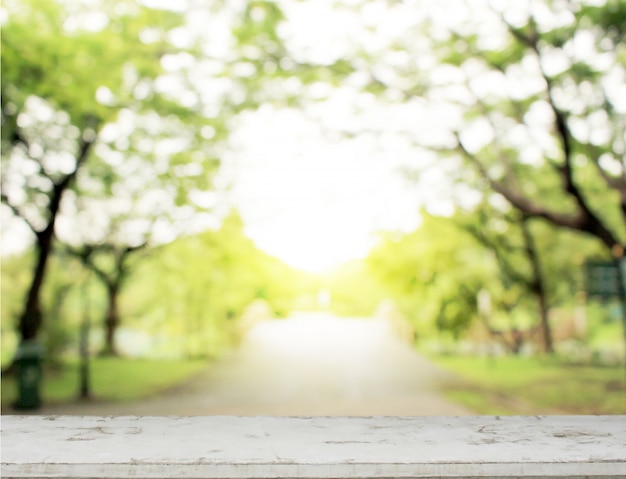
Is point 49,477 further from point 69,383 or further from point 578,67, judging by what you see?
point 69,383

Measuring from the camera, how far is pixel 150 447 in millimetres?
3271

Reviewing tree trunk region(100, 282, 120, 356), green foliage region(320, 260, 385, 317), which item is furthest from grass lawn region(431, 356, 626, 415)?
green foliage region(320, 260, 385, 317)

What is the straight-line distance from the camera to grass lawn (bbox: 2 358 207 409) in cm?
1560

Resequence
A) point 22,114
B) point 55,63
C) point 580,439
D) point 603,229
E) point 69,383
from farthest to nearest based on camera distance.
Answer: point 69,383 → point 22,114 → point 603,229 → point 55,63 → point 580,439

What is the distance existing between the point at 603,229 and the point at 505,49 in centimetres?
391

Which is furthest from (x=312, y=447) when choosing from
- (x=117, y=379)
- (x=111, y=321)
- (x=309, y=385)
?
(x=111, y=321)

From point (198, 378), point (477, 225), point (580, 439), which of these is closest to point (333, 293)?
point (477, 225)

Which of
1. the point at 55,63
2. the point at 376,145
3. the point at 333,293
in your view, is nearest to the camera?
the point at 55,63

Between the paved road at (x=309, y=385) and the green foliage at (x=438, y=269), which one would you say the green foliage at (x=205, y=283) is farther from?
the green foliage at (x=438, y=269)

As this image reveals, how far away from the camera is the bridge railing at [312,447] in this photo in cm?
294

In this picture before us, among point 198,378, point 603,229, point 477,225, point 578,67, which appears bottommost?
point 198,378

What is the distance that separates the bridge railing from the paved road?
8629 millimetres

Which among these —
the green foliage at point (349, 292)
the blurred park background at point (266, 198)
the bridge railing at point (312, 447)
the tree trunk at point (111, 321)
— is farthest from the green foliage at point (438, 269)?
the green foliage at point (349, 292)

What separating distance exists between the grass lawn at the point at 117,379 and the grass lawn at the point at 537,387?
7203mm
